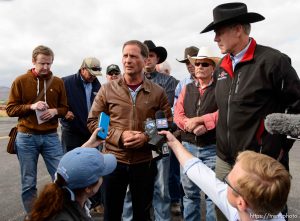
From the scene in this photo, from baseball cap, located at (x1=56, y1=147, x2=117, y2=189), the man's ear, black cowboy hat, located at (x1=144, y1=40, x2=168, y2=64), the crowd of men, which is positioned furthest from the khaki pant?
black cowboy hat, located at (x1=144, y1=40, x2=168, y2=64)

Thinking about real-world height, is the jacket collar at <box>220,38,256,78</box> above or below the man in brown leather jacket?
above

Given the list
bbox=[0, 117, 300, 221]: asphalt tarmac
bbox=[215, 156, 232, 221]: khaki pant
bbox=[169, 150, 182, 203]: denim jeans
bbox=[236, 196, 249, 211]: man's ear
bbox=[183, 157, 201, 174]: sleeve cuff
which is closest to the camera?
bbox=[236, 196, 249, 211]: man's ear

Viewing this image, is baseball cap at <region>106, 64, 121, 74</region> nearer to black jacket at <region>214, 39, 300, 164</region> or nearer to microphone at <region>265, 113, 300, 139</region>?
black jacket at <region>214, 39, 300, 164</region>

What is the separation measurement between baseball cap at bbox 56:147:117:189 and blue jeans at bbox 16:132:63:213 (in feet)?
6.75

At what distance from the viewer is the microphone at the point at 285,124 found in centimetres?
192

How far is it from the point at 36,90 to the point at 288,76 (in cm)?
309

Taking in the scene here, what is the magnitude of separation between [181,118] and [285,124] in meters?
2.08

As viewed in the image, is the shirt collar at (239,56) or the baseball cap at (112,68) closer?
the shirt collar at (239,56)

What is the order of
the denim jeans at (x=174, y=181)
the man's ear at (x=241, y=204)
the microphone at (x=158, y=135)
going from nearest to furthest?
the man's ear at (x=241, y=204) → the microphone at (x=158, y=135) → the denim jeans at (x=174, y=181)

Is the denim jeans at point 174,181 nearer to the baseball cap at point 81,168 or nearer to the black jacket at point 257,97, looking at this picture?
the black jacket at point 257,97

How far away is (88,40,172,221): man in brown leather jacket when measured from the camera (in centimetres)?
310

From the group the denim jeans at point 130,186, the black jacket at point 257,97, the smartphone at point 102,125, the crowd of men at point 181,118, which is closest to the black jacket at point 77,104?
the crowd of men at point 181,118

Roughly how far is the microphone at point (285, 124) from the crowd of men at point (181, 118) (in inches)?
9.7

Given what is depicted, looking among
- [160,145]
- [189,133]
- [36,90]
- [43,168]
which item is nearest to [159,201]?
[189,133]
